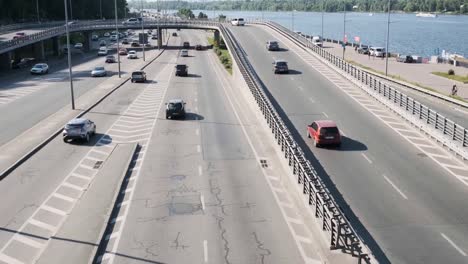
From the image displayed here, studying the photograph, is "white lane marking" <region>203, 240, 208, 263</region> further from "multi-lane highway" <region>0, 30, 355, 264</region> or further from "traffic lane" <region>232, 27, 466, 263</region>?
"traffic lane" <region>232, 27, 466, 263</region>

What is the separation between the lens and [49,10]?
150750 millimetres

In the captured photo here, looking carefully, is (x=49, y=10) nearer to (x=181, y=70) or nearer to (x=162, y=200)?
(x=181, y=70)

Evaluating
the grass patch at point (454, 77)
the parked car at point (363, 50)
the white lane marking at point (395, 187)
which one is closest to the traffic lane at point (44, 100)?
the white lane marking at point (395, 187)

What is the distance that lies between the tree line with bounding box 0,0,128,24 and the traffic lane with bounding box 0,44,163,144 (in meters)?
58.3

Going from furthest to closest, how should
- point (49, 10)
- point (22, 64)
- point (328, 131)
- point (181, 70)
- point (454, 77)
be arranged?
point (49, 10)
point (22, 64)
point (181, 70)
point (454, 77)
point (328, 131)

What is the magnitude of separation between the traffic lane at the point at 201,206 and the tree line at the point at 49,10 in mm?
105220

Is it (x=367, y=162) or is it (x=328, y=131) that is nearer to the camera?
(x=367, y=162)

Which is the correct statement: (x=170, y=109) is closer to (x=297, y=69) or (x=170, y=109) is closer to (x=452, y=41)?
(x=297, y=69)

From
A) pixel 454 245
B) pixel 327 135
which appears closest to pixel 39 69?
pixel 327 135

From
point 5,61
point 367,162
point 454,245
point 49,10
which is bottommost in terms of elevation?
point 454,245

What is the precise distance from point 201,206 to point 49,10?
459ft

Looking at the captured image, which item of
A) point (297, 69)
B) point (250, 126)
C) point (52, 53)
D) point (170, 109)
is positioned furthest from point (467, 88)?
point (52, 53)

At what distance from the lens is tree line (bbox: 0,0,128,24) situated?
13088cm

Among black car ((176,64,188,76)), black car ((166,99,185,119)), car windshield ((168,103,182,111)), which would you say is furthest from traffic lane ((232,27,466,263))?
black car ((176,64,188,76))
